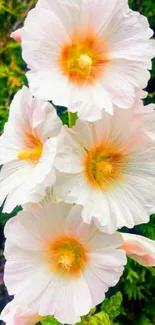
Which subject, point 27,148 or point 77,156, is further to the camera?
point 27,148

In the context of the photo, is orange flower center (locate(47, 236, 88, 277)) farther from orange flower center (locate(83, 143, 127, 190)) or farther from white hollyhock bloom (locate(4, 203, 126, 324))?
orange flower center (locate(83, 143, 127, 190))

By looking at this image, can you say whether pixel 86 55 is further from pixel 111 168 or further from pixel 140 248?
pixel 140 248

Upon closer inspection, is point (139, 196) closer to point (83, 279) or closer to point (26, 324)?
point (83, 279)

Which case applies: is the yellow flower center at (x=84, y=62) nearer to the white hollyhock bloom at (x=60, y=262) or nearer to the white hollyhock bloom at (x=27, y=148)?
the white hollyhock bloom at (x=27, y=148)

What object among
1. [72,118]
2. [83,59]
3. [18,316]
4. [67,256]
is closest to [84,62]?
[83,59]

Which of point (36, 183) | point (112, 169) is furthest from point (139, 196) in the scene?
point (36, 183)

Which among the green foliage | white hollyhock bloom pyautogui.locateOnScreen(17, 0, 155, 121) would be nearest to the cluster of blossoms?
white hollyhock bloom pyautogui.locateOnScreen(17, 0, 155, 121)

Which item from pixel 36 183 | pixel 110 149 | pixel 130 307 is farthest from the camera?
pixel 130 307

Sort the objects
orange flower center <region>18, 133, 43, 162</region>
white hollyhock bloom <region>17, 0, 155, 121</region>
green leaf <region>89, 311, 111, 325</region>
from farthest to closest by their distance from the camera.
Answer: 1. green leaf <region>89, 311, 111, 325</region>
2. orange flower center <region>18, 133, 43, 162</region>
3. white hollyhock bloom <region>17, 0, 155, 121</region>
